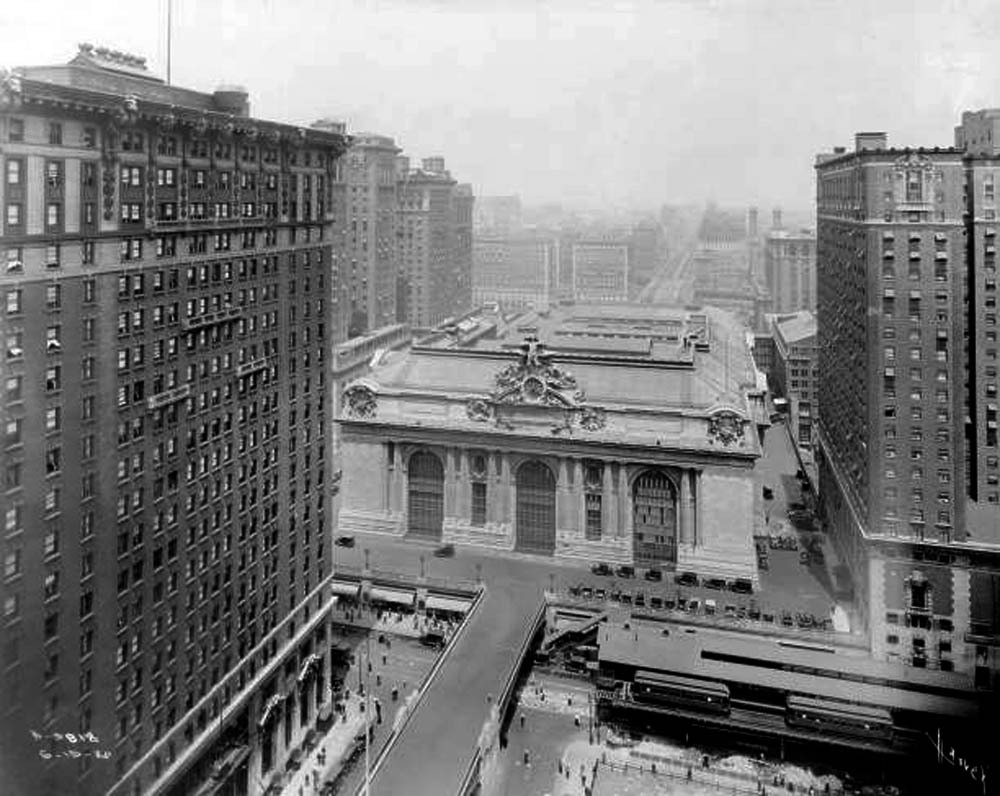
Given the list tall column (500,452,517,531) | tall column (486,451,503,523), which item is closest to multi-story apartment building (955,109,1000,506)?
tall column (500,452,517,531)

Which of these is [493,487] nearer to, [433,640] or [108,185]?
[433,640]

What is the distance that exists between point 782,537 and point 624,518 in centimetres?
1239

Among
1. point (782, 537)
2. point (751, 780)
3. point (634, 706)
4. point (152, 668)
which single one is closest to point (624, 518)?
point (782, 537)

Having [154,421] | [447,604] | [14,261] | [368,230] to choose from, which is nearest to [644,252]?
[368,230]

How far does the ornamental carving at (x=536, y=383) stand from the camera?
187 feet

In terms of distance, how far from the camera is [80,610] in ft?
85.8

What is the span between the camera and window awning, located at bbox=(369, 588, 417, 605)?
5203cm

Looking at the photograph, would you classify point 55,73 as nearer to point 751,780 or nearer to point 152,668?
point 152,668

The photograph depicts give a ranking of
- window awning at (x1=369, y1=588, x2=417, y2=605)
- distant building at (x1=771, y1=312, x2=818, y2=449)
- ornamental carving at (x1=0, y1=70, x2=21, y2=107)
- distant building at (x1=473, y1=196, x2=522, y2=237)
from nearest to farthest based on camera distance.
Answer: ornamental carving at (x1=0, y1=70, x2=21, y2=107) → window awning at (x1=369, y1=588, x2=417, y2=605) → distant building at (x1=473, y1=196, x2=522, y2=237) → distant building at (x1=771, y1=312, x2=818, y2=449)

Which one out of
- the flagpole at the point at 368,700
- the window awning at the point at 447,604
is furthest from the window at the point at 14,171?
the window awning at the point at 447,604

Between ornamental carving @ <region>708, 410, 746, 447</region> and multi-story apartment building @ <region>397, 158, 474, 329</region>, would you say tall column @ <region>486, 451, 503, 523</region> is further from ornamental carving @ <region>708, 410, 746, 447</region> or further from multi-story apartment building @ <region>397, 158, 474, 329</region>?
Answer: multi-story apartment building @ <region>397, 158, 474, 329</region>

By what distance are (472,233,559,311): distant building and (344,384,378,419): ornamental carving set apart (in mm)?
72991

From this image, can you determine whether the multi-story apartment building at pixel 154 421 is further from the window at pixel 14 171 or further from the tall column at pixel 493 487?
the tall column at pixel 493 487

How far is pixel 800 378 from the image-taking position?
97312 millimetres
